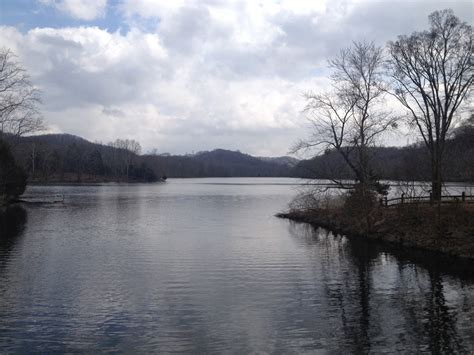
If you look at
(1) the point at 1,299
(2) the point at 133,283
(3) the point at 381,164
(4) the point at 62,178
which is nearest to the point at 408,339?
(2) the point at 133,283

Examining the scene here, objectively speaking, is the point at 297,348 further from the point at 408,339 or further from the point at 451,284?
the point at 451,284

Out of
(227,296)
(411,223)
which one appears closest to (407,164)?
(411,223)

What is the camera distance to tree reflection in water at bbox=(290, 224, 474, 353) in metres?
11.9

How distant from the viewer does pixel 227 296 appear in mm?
16328

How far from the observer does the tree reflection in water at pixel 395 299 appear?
39.0ft

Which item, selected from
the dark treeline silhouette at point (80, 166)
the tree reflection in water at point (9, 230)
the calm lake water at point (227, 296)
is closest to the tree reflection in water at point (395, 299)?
the calm lake water at point (227, 296)

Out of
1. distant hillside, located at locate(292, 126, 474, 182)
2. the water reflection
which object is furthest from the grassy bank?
the water reflection

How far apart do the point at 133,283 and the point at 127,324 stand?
206 inches

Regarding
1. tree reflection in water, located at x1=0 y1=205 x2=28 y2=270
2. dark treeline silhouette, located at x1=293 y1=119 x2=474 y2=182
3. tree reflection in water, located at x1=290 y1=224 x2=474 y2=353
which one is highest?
dark treeline silhouette, located at x1=293 y1=119 x2=474 y2=182

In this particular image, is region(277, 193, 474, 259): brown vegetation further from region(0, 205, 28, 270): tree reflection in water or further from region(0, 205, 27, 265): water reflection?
region(0, 205, 27, 265): water reflection

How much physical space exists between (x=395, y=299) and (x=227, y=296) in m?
5.92

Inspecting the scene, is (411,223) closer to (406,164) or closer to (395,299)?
(406,164)

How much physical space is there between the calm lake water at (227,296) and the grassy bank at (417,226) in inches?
66.5

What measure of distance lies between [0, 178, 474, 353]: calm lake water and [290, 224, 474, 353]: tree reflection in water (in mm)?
48
